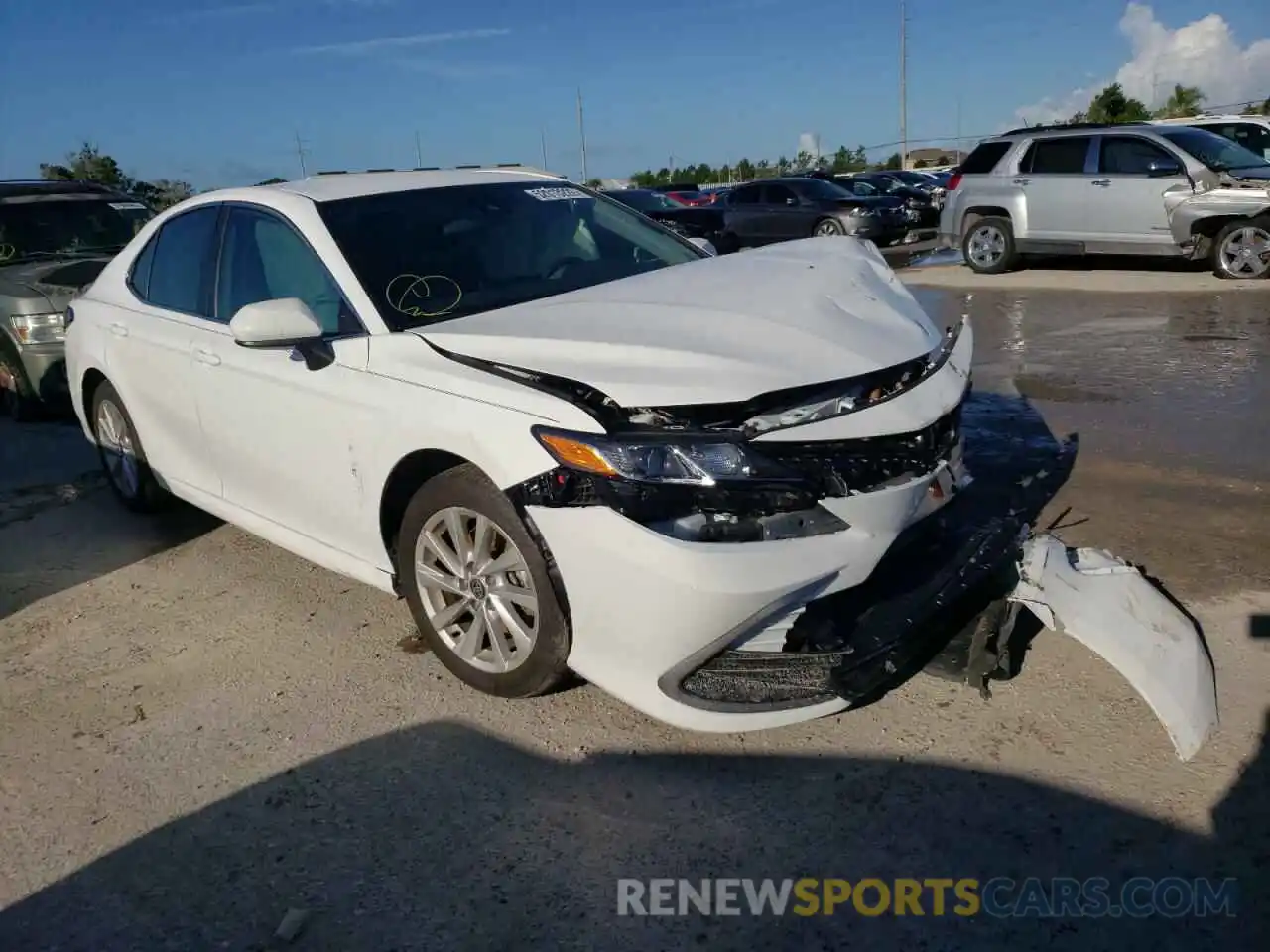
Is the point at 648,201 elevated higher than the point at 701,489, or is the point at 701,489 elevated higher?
the point at 701,489

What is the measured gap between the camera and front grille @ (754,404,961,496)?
2.90m

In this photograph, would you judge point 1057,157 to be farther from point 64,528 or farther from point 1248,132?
point 64,528

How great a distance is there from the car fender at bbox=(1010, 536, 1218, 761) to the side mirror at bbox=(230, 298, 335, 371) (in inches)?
99.1

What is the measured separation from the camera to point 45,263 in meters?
8.82

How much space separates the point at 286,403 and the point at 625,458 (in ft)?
5.57

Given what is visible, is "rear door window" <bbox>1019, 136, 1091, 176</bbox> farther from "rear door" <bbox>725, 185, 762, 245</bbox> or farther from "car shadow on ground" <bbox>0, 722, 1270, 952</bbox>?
"car shadow on ground" <bbox>0, 722, 1270, 952</bbox>

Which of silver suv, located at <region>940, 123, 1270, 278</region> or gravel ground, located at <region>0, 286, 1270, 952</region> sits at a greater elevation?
silver suv, located at <region>940, 123, 1270, 278</region>

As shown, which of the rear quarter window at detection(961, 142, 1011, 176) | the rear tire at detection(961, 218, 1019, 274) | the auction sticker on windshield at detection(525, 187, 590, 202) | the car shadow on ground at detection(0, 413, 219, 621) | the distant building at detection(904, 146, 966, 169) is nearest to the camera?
the auction sticker on windshield at detection(525, 187, 590, 202)

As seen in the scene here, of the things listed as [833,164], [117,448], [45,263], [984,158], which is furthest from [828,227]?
[833,164]

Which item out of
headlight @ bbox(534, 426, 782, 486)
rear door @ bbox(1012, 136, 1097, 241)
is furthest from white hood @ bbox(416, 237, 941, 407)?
rear door @ bbox(1012, 136, 1097, 241)

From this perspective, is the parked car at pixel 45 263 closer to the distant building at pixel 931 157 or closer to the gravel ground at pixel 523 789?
the gravel ground at pixel 523 789

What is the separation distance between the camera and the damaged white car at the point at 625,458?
2879 mm

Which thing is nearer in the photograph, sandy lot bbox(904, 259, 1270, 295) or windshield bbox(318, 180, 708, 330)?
windshield bbox(318, 180, 708, 330)

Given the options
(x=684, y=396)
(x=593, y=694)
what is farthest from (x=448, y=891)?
(x=684, y=396)
